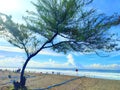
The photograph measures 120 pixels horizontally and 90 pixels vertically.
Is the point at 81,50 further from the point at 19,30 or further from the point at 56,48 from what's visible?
the point at 19,30

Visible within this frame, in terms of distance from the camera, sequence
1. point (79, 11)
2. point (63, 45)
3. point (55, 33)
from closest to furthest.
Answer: point (79, 11) → point (55, 33) → point (63, 45)

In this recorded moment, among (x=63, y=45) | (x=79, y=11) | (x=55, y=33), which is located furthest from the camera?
(x=63, y=45)

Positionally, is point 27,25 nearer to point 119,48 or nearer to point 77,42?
point 77,42

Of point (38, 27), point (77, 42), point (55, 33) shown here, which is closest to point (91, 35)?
point (77, 42)

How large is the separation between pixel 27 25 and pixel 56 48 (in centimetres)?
304

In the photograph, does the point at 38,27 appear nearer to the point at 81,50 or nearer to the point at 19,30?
the point at 19,30

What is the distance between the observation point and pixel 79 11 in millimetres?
19969

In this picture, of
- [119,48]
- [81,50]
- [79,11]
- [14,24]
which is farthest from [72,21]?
[14,24]

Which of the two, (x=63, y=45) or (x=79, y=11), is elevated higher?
(x=79, y=11)

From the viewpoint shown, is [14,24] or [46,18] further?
[14,24]

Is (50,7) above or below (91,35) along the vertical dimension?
above

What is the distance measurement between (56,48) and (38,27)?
2398mm

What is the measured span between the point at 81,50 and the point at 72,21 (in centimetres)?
280

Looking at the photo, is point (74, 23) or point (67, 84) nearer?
point (74, 23)
